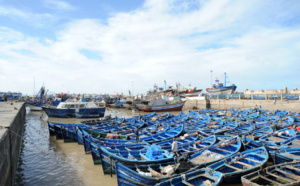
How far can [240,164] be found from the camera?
394 inches

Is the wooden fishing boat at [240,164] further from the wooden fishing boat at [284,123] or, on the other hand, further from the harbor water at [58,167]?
the wooden fishing boat at [284,123]

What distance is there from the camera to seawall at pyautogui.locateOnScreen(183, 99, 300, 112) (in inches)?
1405

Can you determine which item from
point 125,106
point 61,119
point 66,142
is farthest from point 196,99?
point 66,142

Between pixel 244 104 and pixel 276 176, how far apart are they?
1542 inches

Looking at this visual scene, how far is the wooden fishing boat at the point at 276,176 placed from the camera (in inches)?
315

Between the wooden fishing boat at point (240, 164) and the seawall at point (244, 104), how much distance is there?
3245cm

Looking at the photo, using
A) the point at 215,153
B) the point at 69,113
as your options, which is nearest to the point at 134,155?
the point at 215,153

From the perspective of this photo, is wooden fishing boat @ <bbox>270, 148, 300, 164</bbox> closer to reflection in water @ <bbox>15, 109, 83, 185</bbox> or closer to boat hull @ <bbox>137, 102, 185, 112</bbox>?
reflection in water @ <bbox>15, 109, 83, 185</bbox>

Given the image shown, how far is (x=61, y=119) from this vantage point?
3406 cm

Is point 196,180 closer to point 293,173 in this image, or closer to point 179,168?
point 179,168

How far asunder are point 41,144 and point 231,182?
17.2 metres

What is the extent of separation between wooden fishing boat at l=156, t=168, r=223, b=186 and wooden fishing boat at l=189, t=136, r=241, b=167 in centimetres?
87

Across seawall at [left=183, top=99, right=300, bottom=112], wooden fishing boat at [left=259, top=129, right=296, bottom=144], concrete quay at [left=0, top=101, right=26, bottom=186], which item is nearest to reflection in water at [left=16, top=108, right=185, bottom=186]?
concrete quay at [left=0, top=101, right=26, bottom=186]

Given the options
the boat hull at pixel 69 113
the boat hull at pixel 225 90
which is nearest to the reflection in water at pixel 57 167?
the boat hull at pixel 69 113
